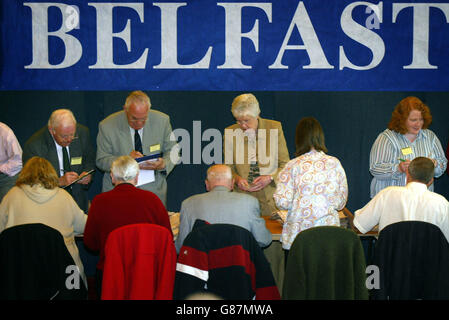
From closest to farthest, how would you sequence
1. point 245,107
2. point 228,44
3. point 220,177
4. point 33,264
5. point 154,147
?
point 33,264 → point 220,177 → point 245,107 → point 154,147 → point 228,44

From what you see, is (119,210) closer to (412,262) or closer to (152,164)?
(152,164)

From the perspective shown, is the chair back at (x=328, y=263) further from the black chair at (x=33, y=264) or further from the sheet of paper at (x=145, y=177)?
the sheet of paper at (x=145, y=177)

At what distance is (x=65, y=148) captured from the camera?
4.71m

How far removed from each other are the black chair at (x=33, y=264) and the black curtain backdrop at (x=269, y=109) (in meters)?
2.65

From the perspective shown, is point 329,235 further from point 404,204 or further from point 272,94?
point 272,94

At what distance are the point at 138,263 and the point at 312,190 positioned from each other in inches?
50.0

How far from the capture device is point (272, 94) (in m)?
5.68

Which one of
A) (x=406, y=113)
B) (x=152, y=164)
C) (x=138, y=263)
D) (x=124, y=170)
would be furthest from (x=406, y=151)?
(x=138, y=263)

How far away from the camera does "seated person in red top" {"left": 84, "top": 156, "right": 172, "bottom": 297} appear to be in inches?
136

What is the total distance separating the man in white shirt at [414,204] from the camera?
351 cm

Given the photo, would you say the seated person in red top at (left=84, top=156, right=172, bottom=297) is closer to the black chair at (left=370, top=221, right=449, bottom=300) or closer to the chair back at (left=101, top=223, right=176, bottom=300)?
the chair back at (left=101, top=223, right=176, bottom=300)

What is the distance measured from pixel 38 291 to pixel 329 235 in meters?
1.76

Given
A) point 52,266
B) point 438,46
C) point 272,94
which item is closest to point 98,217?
point 52,266

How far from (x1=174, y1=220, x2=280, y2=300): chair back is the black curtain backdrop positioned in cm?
283
